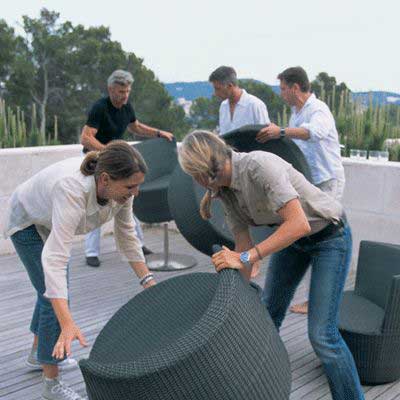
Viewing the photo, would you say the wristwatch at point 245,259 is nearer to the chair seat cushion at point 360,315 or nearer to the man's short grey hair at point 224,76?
the chair seat cushion at point 360,315

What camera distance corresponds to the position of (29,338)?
3.80 meters

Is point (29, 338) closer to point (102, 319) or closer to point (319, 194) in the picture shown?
point (102, 319)

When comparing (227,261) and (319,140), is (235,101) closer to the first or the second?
(319,140)

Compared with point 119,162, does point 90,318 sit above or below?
below

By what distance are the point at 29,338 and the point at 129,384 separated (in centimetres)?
202

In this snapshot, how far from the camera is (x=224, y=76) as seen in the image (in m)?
4.86

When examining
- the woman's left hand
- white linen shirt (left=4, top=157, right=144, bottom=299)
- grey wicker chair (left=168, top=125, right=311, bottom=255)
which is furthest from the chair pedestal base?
the woman's left hand

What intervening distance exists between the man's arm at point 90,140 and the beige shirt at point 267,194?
94.5 inches

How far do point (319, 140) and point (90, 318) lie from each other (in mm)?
1812

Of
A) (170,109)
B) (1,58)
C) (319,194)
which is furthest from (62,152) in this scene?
(1,58)

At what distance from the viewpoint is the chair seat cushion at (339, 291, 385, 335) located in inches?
124

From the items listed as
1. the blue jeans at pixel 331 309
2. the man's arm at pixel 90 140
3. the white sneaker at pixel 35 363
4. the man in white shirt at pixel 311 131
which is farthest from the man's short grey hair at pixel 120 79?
the blue jeans at pixel 331 309

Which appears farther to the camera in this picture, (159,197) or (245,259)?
(159,197)

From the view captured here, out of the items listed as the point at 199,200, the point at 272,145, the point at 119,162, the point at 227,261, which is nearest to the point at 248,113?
the point at 272,145
